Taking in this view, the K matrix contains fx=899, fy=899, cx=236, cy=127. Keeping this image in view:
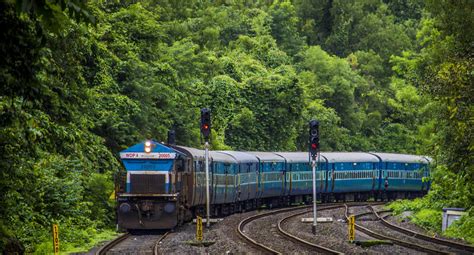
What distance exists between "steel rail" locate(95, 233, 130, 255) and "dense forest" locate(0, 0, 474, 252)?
762 mm

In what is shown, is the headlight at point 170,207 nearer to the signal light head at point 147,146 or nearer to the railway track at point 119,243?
the railway track at point 119,243

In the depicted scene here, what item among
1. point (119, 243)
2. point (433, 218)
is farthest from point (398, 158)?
point (119, 243)

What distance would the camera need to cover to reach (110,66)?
39.0 m

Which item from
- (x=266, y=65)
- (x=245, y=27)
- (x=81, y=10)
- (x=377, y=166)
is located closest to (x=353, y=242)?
(x=81, y=10)

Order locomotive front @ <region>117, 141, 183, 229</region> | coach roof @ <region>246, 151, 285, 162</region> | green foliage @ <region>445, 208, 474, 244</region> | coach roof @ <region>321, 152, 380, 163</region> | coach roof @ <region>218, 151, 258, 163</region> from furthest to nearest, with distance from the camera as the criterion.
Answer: coach roof @ <region>321, 152, 380, 163</region>
coach roof @ <region>246, 151, 285, 162</region>
coach roof @ <region>218, 151, 258, 163</region>
locomotive front @ <region>117, 141, 183, 229</region>
green foliage @ <region>445, 208, 474, 244</region>

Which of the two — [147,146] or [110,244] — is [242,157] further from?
[110,244]

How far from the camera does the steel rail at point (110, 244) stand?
21784mm

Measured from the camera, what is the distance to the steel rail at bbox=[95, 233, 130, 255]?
21.8 m

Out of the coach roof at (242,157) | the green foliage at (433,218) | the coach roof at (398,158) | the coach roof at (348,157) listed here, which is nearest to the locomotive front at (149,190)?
the green foliage at (433,218)

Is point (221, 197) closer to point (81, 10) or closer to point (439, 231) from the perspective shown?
point (439, 231)

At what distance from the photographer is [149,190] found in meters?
28.6

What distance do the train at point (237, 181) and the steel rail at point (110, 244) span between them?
1384mm

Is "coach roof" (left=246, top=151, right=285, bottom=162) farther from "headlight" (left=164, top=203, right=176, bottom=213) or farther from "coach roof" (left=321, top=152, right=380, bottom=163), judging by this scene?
"headlight" (left=164, top=203, right=176, bottom=213)

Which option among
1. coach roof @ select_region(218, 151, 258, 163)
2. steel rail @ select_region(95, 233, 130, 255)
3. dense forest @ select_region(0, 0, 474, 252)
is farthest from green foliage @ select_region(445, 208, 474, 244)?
coach roof @ select_region(218, 151, 258, 163)
